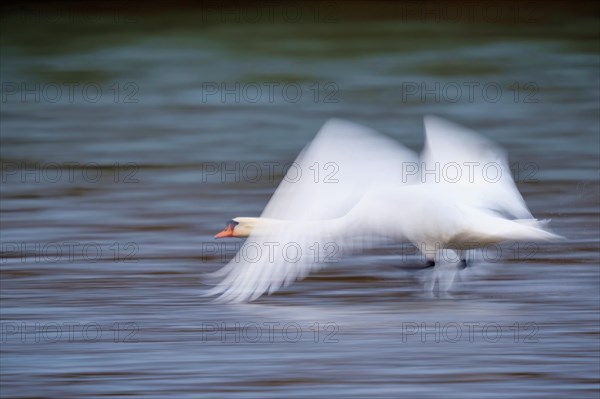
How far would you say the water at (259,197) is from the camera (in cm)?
585

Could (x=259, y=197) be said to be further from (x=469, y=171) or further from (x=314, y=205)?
(x=314, y=205)

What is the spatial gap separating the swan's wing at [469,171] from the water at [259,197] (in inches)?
20.7

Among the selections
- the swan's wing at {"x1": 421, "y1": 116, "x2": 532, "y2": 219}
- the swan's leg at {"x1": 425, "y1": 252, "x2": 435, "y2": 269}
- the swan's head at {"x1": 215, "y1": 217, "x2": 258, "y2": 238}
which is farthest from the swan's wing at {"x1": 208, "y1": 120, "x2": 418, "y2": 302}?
the swan's leg at {"x1": 425, "y1": 252, "x2": 435, "y2": 269}

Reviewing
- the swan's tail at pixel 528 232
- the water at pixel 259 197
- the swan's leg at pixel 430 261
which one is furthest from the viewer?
the swan's leg at pixel 430 261

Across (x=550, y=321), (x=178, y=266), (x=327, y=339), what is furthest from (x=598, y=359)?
(x=178, y=266)

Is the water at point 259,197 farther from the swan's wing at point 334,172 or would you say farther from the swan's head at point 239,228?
the swan's wing at point 334,172

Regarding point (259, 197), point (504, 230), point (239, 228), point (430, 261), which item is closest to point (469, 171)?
point (504, 230)

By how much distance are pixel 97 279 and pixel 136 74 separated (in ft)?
21.4

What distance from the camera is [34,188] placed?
→ 371 inches

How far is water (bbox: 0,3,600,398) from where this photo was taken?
5848 millimetres

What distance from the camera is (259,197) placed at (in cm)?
905

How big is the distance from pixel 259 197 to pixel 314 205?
2.86m

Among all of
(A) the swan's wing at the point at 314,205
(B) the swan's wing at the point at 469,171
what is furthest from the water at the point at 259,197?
(B) the swan's wing at the point at 469,171

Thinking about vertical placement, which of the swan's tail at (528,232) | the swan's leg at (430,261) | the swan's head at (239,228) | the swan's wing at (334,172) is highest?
the swan's wing at (334,172)
